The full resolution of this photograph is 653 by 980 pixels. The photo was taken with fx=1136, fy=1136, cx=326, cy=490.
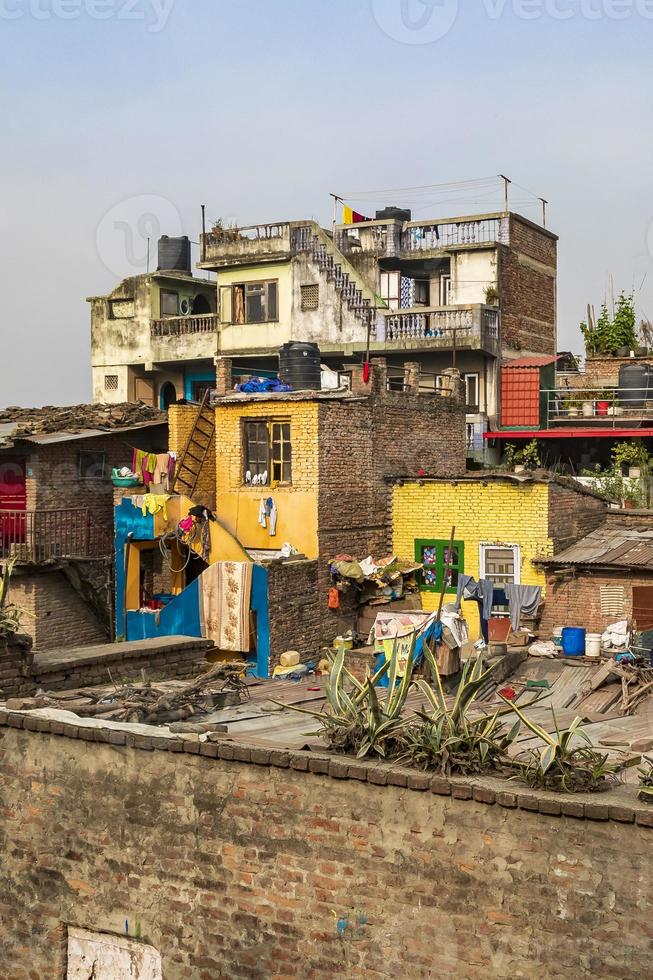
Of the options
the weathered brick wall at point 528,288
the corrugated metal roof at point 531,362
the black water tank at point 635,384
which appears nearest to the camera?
the black water tank at point 635,384

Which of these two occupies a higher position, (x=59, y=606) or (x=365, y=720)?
(x=365, y=720)

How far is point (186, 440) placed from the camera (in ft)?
83.7

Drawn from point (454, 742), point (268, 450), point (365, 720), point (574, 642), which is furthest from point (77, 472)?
point (454, 742)

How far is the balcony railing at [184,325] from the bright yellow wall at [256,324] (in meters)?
0.60

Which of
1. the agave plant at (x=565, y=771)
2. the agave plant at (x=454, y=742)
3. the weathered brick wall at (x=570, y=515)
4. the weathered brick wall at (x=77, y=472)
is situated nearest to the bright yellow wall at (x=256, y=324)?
the weathered brick wall at (x=77, y=472)

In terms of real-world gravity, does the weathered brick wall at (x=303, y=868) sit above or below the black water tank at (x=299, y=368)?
below

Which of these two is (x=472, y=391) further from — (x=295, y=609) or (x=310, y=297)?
(x=295, y=609)

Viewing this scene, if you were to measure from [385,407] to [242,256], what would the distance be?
1268 centimetres

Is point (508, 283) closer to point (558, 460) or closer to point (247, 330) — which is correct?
point (558, 460)

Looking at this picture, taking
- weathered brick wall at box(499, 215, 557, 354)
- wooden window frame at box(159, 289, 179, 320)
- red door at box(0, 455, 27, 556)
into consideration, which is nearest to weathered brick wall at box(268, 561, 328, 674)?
red door at box(0, 455, 27, 556)

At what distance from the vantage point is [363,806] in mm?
8492

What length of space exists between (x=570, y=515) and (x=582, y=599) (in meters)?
2.05

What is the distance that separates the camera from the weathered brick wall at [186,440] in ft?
82.7

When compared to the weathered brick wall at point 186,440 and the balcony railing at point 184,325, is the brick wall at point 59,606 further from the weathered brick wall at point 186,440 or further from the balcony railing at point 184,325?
the balcony railing at point 184,325
